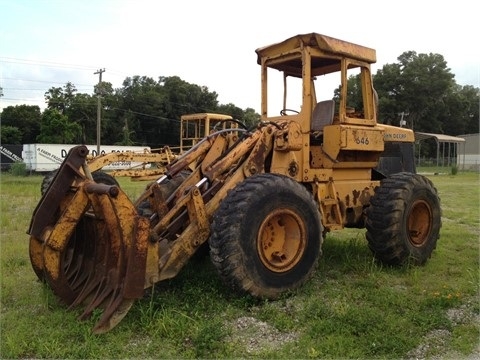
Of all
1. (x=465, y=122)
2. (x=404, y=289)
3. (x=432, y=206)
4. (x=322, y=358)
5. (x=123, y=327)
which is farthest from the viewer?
(x=465, y=122)

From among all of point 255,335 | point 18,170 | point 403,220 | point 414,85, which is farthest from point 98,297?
point 414,85

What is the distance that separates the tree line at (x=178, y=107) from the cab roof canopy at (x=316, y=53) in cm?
4562

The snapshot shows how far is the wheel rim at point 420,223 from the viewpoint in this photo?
6.44 m

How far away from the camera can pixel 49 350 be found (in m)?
3.75

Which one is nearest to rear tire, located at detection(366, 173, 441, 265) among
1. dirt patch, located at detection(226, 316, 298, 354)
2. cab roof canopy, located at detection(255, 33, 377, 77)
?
cab roof canopy, located at detection(255, 33, 377, 77)

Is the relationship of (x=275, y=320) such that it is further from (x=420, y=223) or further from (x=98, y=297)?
(x=420, y=223)

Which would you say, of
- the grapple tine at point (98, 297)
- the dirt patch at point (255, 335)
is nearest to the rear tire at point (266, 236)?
the dirt patch at point (255, 335)

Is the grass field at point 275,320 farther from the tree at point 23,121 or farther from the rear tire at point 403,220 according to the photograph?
the tree at point 23,121

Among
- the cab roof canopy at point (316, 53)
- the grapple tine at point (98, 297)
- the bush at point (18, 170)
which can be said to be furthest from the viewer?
the bush at point (18, 170)

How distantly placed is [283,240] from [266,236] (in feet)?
0.78

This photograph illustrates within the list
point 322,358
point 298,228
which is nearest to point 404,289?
point 298,228

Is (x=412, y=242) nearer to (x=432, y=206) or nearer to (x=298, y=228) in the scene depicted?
(x=432, y=206)

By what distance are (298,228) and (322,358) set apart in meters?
1.61

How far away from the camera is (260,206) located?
470 centimetres
